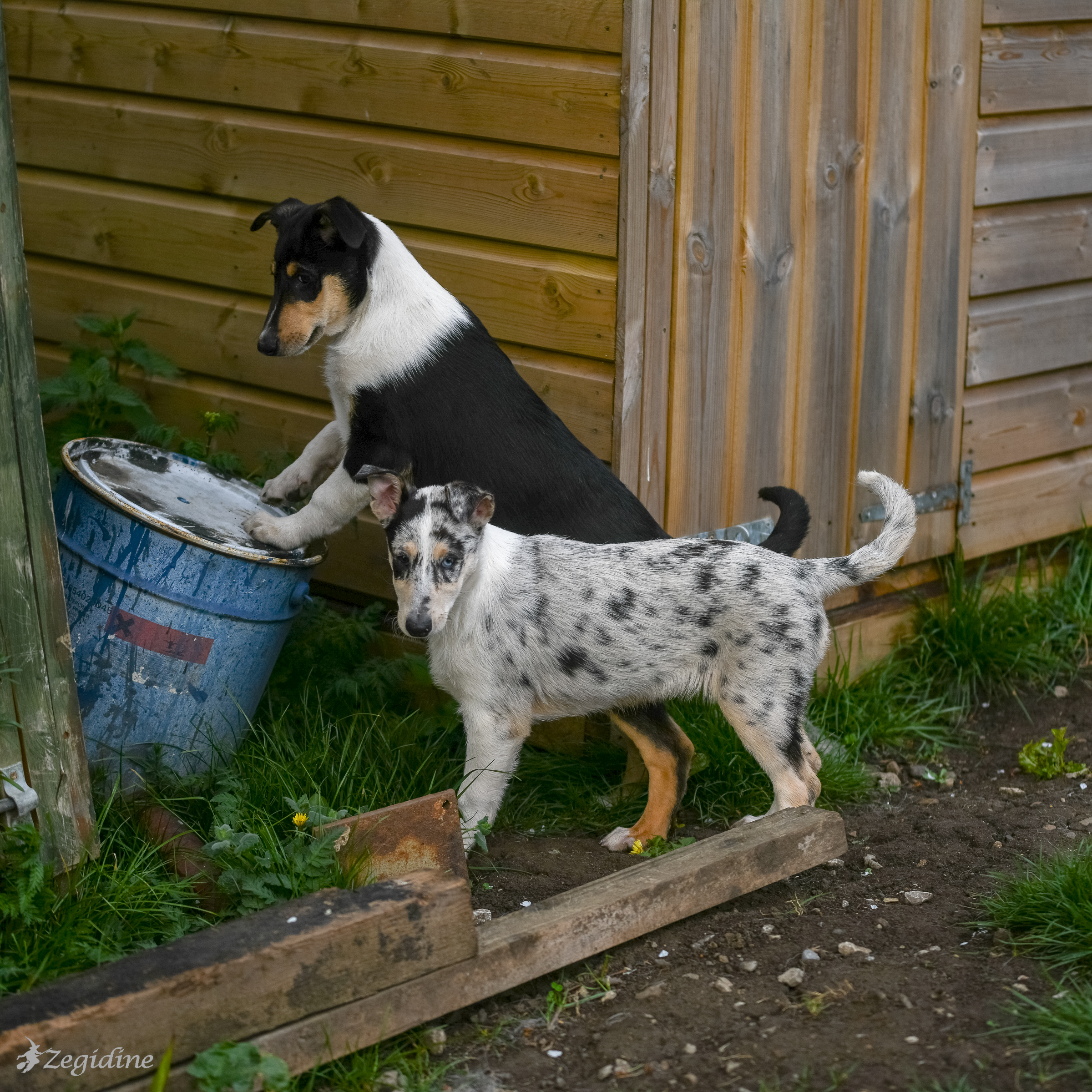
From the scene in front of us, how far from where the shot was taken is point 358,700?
4.77 meters

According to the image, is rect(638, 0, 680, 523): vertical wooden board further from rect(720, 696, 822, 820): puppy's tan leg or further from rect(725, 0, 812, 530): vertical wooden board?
rect(720, 696, 822, 820): puppy's tan leg

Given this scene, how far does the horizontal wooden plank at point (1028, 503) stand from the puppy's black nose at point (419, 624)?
123 inches

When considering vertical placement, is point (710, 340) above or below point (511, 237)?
below

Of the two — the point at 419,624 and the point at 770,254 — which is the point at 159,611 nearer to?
the point at 419,624

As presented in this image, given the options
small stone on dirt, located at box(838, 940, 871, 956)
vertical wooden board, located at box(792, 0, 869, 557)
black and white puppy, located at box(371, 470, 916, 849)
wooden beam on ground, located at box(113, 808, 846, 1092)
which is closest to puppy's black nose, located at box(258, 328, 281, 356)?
black and white puppy, located at box(371, 470, 916, 849)

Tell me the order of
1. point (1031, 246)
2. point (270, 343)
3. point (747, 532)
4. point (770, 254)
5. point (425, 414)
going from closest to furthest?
point (270, 343) < point (425, 414) < point (770, 254) < point (747, 532) < point (1031, 246)

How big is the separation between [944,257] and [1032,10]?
1.08 meters

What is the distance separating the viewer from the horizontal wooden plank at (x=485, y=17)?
170 inches

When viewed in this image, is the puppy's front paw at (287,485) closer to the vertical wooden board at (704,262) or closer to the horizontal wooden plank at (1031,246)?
the vertical wooden board at (704,262)

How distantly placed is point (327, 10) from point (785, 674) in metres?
3.01

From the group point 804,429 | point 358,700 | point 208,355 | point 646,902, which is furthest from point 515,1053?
point 208,355

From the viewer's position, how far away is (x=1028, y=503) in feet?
20.4

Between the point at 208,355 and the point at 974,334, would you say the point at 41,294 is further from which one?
the point at 974,334

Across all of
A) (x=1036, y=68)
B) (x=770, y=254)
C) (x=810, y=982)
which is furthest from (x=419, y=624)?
(x=1036, y=68)
